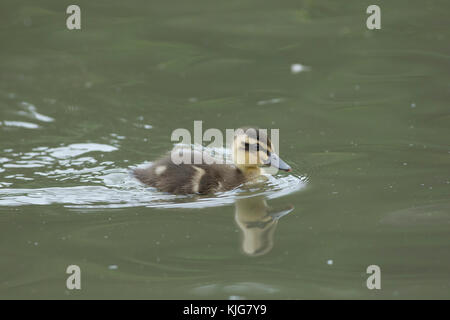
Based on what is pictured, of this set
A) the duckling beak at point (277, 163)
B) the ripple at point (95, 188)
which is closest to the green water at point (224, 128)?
the ripple at point (95, 188)

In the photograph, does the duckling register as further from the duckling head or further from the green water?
the green water

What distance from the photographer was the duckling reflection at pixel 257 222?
432 centimetres

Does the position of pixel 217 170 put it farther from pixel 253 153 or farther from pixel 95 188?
pixel 95 188

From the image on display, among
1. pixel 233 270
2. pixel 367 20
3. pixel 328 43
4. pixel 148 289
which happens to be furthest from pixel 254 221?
pixel 367 20

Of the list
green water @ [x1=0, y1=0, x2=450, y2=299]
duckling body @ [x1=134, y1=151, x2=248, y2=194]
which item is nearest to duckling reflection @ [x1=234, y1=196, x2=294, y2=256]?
green water @ [x1=0, y1=0, x2=450, y2=299]

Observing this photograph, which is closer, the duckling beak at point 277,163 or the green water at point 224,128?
the green water at point 224,128

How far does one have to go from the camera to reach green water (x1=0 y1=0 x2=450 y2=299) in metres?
4.02

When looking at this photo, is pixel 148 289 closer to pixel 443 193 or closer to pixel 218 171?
pixel 218 171

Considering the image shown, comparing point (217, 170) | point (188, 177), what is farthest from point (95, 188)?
point (217, 170)

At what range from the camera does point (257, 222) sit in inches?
186

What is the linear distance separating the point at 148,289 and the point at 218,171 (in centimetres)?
171

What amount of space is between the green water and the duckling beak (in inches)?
5.5

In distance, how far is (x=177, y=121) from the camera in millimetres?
6773

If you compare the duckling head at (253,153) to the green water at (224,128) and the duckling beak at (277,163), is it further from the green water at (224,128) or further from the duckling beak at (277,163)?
the green water at (224,128)
